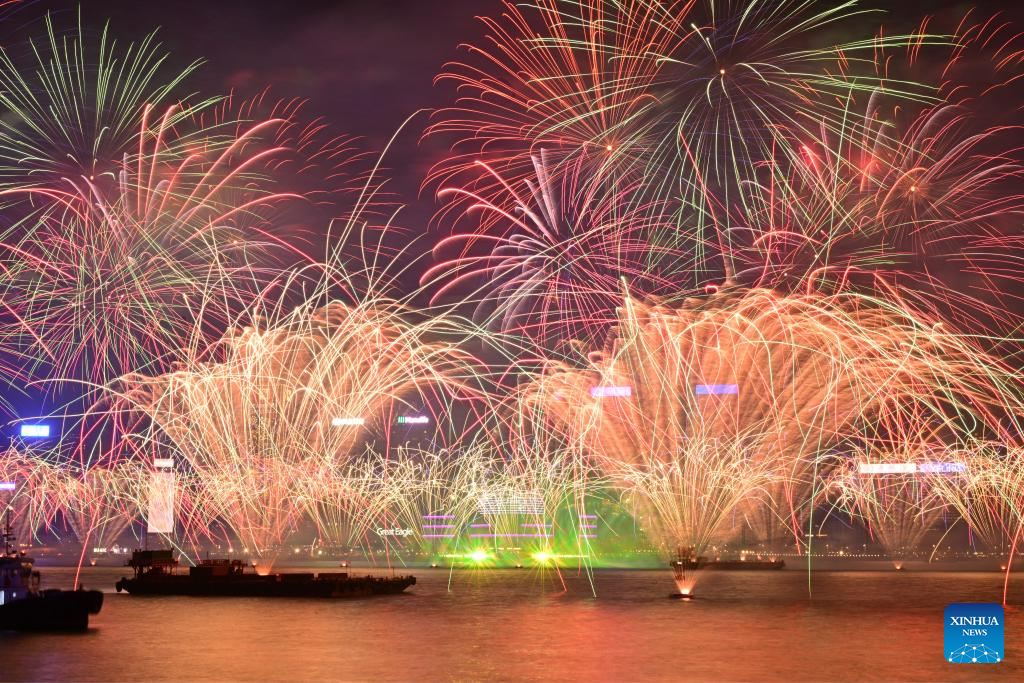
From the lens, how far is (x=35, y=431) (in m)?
181

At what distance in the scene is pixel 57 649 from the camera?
41.5 m

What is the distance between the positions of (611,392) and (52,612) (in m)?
35.1

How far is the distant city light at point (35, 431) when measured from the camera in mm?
180125

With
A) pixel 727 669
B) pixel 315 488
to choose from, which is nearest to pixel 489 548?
pixel 315 488

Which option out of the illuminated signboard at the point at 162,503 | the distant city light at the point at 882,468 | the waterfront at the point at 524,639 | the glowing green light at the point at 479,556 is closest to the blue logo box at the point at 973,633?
the waterfront at the point at 524,639

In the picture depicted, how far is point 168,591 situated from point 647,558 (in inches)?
3389

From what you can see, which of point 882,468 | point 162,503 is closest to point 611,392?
point 882,468

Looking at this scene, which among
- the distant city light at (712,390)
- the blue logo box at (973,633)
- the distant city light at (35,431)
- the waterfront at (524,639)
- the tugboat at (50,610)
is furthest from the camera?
the distant city light at (35,431)

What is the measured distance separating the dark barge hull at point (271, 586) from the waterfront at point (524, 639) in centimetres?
412

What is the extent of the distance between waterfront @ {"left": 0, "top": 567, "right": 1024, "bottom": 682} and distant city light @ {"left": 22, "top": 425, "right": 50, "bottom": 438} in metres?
119

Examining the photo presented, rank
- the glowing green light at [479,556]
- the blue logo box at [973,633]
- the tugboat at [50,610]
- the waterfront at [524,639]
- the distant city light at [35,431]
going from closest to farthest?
1. the blue logo box at [973,633]
2. the waterfront at [524,639]
3. the tugboat at [50,610]
4. the glowing green light at [479,556]
5. the distant city light at [35,431]

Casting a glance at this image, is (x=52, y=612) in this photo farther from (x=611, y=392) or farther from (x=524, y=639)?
(x=611, y=392)

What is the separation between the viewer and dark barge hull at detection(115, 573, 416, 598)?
7638cm

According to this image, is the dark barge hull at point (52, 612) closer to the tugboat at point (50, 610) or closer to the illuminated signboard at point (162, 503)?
the tugboat at point (50, 610)
